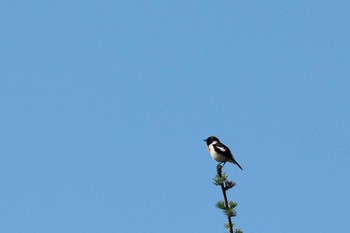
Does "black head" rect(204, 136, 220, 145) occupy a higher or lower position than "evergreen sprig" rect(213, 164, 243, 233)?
higher

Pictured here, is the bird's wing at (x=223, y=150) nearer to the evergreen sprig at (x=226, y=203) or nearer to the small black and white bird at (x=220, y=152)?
the small black and white bird at (x=220, y=152)

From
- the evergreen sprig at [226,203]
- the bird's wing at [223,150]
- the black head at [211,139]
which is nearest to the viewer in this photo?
the evergreen sprig at [226,203]

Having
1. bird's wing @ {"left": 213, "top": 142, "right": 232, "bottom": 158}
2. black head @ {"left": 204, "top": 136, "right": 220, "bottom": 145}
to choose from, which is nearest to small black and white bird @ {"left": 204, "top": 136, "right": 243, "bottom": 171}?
bird's wing @ {"left": 213, "top": 142, "right": 232, "bottom": 158}

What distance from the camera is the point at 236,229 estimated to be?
7.07m

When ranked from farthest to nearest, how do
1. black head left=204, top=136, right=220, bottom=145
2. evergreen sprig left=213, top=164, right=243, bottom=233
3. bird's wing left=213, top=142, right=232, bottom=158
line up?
black head left=204, top=136, right=220, bottom=145
bird's wing left=213, top=142, right=232, bottom=158
evergreen sprig left=213, top=164, right=243, bottom=233

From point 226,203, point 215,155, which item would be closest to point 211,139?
point 215,155

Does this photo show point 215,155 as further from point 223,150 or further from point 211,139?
point 211,139

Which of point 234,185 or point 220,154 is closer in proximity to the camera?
point 234,185

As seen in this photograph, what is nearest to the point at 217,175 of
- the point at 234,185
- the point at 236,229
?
the point at 234,185

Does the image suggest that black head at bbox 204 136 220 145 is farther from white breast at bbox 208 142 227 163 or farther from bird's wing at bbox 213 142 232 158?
bird's wing at bbox 213 142 232 158

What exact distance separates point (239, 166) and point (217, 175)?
9290 mm

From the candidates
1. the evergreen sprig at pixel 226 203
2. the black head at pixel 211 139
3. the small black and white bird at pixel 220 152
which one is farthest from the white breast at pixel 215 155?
the evergreen sprig at pixel 226 203

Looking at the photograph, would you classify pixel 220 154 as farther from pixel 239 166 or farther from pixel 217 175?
pixel 217 175

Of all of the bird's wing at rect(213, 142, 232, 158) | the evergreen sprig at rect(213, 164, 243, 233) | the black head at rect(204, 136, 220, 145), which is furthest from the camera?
the black head at rect(204, 136, 220, 145)
